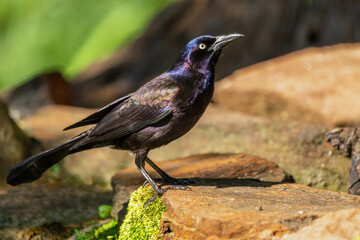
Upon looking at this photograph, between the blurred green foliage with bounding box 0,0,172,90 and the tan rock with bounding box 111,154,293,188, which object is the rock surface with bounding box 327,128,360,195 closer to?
the tan rock with bounding box 111,154,293,188

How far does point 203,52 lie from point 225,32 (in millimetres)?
8248

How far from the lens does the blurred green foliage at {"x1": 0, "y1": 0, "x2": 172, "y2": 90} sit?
15242 mm

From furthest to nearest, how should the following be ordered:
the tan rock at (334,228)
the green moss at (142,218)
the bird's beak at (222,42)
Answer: the bird's beak at (222,42) → the green moss at (142,218) → the tan rock at (334,228)

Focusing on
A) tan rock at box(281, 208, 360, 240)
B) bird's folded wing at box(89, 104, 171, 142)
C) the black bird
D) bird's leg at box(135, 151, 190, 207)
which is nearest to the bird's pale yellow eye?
the black bird

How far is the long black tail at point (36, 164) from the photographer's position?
4375 mm

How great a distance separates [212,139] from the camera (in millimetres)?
6668

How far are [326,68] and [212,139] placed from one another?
3.60 metres

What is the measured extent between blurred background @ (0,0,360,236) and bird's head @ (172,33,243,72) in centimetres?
207

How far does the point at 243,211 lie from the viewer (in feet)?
10.4

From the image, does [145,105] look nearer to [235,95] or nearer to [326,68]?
[235,95]

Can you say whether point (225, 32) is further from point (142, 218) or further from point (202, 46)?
point (142, 218)

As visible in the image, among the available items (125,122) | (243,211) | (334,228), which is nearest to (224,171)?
(125,122)

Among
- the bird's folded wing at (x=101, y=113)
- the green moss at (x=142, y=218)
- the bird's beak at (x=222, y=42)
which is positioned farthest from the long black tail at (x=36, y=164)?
the bird's beak at (x=222, y=42)

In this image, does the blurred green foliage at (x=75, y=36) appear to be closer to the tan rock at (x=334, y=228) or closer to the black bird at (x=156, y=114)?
the black bird at (x=156, y=114)
